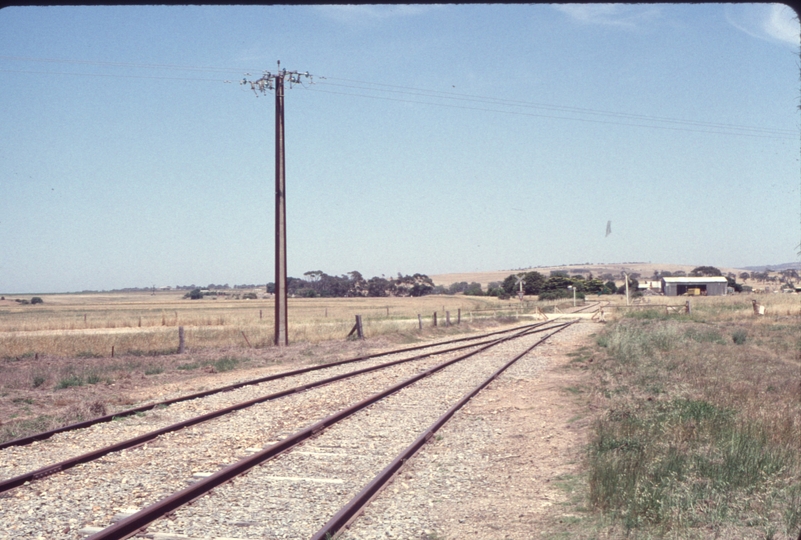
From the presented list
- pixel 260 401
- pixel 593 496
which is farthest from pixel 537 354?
pixel 593 496

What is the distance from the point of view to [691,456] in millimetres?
7238

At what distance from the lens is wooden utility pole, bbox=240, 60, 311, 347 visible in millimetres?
24859

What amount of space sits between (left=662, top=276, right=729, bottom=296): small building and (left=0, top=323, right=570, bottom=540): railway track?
112 metres

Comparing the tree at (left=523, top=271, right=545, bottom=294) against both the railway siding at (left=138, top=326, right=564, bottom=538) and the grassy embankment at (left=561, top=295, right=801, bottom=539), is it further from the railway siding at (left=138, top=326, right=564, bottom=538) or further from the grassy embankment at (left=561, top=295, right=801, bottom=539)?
the railway siding at (left=138, top=326, right=564, bottom=538)

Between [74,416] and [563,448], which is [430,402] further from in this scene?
[74,416]

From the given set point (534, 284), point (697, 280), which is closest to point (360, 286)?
point (534, 284)

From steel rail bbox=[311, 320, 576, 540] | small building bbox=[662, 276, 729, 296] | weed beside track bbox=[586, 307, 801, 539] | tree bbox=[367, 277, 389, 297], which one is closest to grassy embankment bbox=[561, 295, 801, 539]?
weed beside track bbox=[586, 307, 801, 539]

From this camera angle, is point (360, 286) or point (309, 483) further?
point (360, 286)

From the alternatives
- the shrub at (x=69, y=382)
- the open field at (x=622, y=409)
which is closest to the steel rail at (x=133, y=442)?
the open field at (x=622, y=409)

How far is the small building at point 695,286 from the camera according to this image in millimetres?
113562

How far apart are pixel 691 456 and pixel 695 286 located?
392ft

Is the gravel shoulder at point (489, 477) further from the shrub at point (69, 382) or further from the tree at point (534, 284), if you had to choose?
the tree at point (534, 284)

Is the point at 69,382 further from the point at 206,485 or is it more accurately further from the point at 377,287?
the point at 377,287

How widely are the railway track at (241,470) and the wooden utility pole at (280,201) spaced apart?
11971 millimetres
